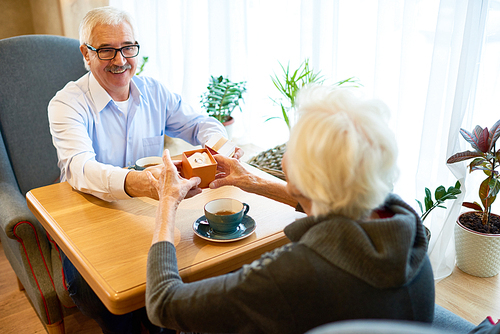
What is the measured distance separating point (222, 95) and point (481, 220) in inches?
75.3

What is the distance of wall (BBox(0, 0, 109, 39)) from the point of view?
3.48m

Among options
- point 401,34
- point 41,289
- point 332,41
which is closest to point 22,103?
point 41,289

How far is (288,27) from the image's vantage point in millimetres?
2672

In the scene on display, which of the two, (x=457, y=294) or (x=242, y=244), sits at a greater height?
(x=242, y=244)

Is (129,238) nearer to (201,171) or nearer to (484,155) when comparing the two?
(201,171)

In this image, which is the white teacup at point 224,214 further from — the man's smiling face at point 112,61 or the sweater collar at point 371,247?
the man's smiling face at point 112,61

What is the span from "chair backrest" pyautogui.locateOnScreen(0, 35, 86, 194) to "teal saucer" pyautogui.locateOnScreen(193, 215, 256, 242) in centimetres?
131

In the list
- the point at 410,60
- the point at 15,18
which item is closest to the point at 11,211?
the point at 410,60

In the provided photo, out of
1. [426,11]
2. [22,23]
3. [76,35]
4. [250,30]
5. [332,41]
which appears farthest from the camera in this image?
[22,23]

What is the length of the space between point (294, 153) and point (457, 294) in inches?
62.0

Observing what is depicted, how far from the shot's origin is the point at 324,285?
723 millimetres

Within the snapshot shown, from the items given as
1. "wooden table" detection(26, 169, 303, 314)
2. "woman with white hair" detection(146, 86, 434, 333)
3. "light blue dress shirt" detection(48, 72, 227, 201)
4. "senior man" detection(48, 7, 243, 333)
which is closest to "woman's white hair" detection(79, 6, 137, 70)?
"senior man" detection(48, 7, 243, 333)

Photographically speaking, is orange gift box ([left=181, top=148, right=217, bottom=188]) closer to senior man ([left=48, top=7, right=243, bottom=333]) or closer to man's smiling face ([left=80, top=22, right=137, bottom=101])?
senior man ([left=48, top=7, right=243, bottom=333])

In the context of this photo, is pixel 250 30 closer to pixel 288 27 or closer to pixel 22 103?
pixel 288 27
